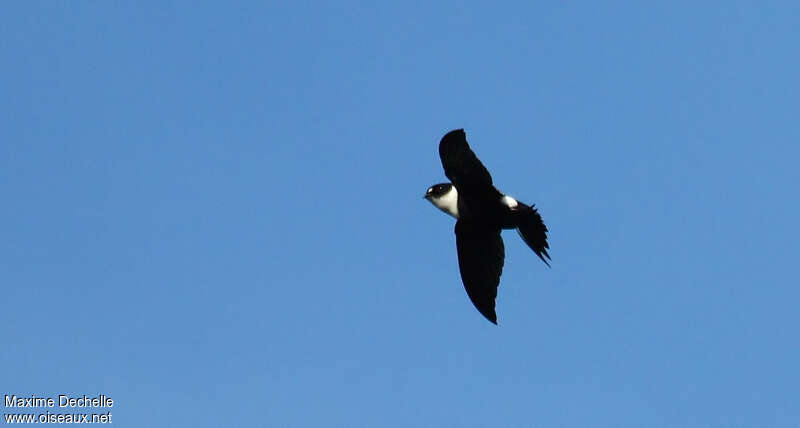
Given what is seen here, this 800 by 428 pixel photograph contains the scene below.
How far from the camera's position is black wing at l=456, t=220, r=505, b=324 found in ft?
73.7

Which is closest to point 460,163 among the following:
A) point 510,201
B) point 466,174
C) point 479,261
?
point 466,174

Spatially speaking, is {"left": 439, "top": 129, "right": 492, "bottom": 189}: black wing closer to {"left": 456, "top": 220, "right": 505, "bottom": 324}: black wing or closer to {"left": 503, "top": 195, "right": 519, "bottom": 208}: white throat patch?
{"left": 503, "top": 195, "right": 519, "bottom": 208}: white throat patch

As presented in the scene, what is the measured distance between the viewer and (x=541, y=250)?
21.3 meters

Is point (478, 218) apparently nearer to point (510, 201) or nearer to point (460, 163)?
point (510, 201)

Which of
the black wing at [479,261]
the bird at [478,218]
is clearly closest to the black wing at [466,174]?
the bird at [478,218]

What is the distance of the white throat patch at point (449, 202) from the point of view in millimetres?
21984

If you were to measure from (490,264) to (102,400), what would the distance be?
7305 millimetres

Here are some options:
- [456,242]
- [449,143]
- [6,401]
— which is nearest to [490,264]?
[456,242]

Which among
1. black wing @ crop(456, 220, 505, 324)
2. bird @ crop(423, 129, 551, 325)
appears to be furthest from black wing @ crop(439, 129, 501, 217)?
black wing @ crop(456, 220, 505, 324)

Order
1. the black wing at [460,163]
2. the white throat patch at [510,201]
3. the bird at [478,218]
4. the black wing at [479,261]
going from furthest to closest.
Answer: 1. the black wing at [479,261]
2. the white throat patch at [510,201]
3. the bird at [478,218]
4. the black wing at [460,163]

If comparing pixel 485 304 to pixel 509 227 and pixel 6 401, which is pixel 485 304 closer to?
pixel 509 227

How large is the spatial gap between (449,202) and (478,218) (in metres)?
0.60

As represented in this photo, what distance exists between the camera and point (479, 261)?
22609 millimetres

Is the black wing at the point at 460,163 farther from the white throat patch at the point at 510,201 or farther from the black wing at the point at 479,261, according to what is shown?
the black wing at the point at 479,261
